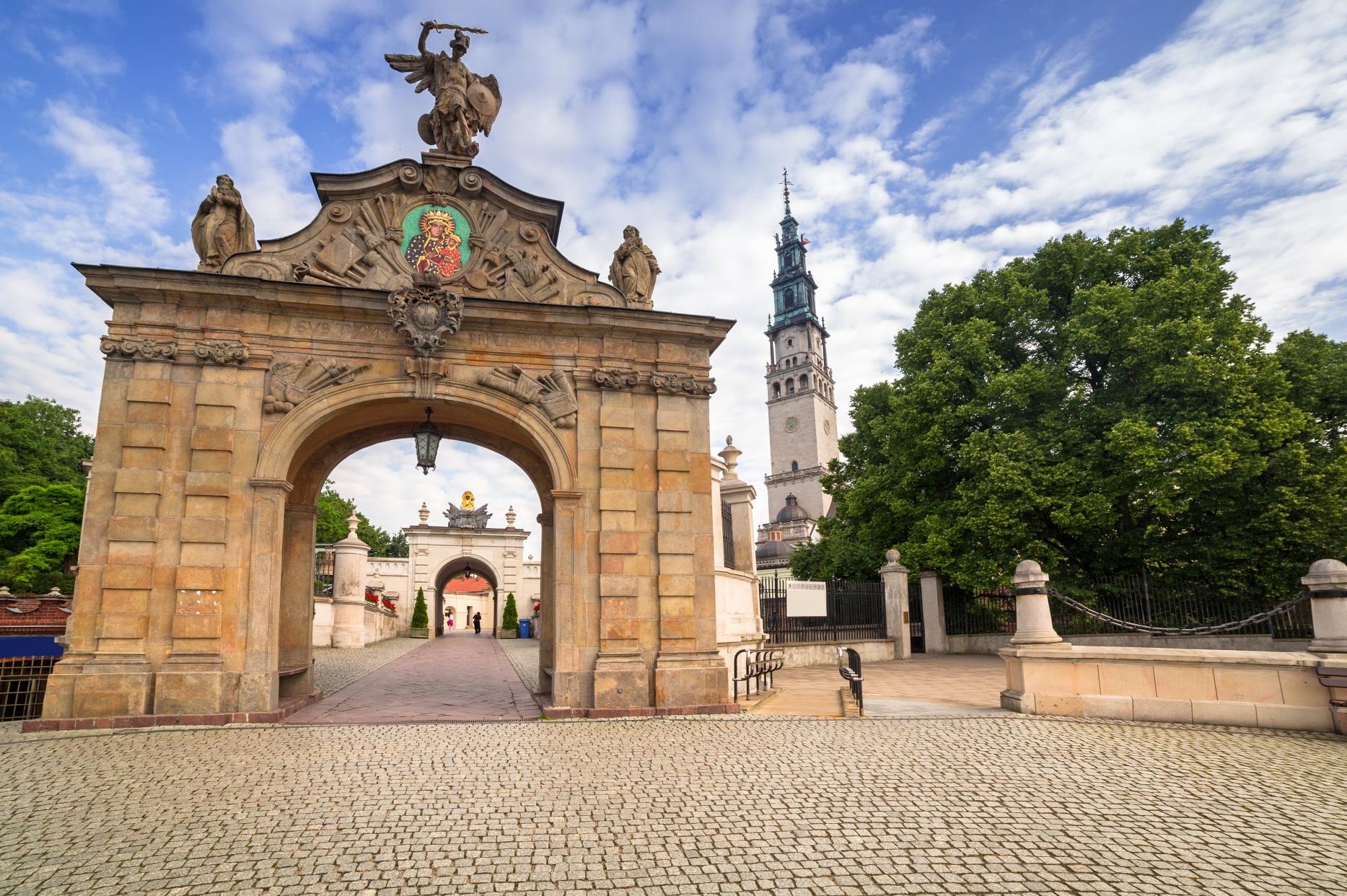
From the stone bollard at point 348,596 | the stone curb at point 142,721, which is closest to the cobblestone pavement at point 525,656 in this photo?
the stone curb at point 142,721

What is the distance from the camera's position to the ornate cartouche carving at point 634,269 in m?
11.7

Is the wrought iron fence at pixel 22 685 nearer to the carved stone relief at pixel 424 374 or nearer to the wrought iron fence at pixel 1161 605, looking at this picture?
the carved stone relief at pixel 424 374

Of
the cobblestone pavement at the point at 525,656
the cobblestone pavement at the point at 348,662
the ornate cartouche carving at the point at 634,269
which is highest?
the ornate cartouche carving at the point at 634,269

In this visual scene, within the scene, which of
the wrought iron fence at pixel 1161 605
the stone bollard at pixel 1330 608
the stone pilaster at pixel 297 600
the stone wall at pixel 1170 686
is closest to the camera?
the stone bollard at pixel 1330 608

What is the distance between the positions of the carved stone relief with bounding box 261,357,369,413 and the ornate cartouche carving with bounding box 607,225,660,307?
4.19 metres

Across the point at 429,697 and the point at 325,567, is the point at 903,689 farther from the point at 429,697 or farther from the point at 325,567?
the point at 325,567

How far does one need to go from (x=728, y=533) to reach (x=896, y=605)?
250 inches

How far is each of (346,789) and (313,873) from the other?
1.90 metres

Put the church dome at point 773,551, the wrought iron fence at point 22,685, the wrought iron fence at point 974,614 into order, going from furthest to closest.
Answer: the church dome at point 773,551, the wrought iron fence at point 974,614, the wrought iron fence at point 22,685

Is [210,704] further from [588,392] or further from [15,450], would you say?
[15,450]

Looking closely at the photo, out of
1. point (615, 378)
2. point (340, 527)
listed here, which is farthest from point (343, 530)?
point (615, 378)

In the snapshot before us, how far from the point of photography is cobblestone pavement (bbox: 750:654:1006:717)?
1058 cm

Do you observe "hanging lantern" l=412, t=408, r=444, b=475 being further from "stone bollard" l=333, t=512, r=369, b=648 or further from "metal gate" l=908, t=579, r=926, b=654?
"metal gate" l=908, t=579, r=926, b=654

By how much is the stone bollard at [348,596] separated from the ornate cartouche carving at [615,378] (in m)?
17.1
